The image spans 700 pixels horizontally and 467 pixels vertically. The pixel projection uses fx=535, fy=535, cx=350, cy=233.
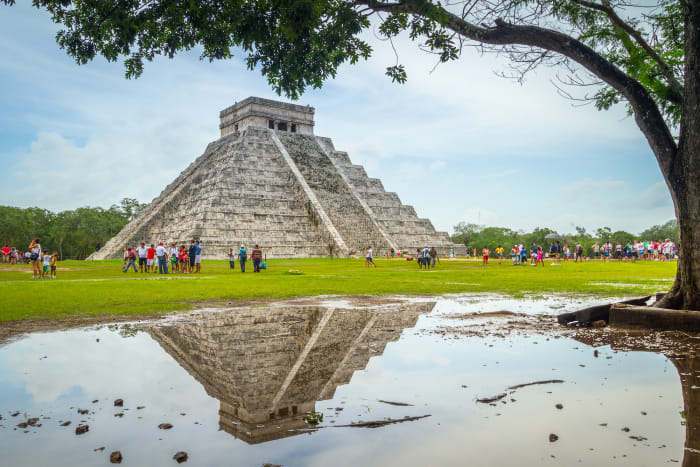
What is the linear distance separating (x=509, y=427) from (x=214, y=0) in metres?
6.04

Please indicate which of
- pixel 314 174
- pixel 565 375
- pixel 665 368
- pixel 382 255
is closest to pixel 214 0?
pixel 565 375

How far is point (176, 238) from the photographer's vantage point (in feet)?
104

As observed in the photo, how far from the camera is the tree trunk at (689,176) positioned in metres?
6.15

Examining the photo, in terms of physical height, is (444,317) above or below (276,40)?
below

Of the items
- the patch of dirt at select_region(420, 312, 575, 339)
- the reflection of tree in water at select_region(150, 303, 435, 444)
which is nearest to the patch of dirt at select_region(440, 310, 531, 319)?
the patch of dirt at select_region(420, 312, 575, 339)

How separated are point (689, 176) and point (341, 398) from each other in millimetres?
5088

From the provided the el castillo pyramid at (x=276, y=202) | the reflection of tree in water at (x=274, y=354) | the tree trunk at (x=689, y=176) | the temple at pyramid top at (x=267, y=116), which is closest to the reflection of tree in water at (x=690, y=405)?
the reflection of tree in water at (x=274, y=354)

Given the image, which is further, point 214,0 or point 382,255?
point 382,255

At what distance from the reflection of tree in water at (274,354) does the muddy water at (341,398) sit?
19 mm

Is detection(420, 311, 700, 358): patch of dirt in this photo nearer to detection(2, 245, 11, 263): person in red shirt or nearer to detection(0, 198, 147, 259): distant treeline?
detection(2, 245, 11, 263): person in red shirt

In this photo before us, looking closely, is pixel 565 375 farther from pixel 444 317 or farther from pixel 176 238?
pixel 176 238

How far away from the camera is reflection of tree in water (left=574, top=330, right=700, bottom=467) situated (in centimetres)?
274

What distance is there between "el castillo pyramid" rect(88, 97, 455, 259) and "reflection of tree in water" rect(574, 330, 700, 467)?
86.0ft

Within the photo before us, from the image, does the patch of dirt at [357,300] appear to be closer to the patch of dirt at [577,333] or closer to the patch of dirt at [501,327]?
the patch of dirt at [501,327]
